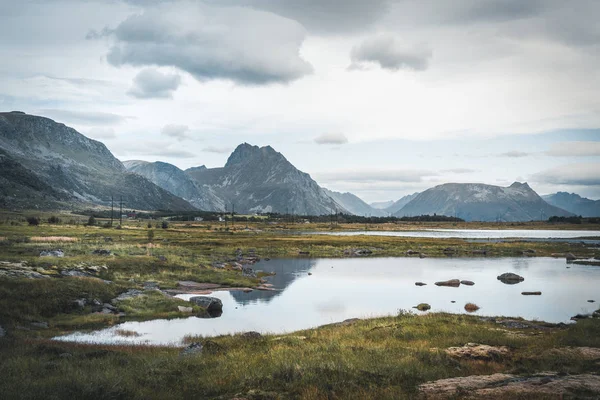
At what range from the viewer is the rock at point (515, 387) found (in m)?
13.8

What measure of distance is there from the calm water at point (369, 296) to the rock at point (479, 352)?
58.5 feet

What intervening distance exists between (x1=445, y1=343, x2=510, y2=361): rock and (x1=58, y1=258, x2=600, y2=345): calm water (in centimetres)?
1782

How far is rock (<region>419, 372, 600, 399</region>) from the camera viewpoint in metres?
13.8

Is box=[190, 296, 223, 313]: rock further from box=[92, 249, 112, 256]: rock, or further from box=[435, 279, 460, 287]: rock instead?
Answer: box=[435, 279, 460, 287]: rock

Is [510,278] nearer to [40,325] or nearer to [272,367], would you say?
[272,367]

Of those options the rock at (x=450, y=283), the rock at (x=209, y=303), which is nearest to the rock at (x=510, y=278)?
the rock at (x=450, y=283)

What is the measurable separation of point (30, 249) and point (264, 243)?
69744 mm

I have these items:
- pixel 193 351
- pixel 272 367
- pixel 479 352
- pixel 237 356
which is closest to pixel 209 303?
pixel 193 351

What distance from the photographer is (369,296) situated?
56.2m

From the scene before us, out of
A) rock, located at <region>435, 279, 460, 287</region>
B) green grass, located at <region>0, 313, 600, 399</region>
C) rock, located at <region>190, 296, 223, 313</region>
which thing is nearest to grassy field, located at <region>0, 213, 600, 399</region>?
green grass, located at <region>0, 313, 600, 399</region>

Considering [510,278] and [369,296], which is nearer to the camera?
[369,296]

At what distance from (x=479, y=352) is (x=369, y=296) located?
3445cm

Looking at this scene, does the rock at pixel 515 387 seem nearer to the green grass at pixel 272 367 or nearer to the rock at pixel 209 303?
the green grass at pixel 272 367

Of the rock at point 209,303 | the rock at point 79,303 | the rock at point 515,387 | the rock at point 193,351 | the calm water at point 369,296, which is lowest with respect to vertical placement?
the calm water at point 369,296
